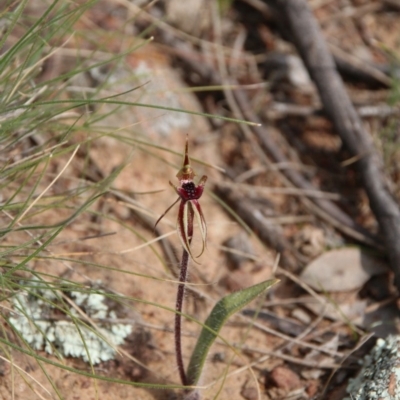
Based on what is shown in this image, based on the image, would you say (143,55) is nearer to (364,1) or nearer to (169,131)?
(169,131)

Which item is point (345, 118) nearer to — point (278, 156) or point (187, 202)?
point (278, 156)

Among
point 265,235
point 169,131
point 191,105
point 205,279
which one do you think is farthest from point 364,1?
point 205,279

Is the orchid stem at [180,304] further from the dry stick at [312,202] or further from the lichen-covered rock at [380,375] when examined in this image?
the dry stick at [312,202]

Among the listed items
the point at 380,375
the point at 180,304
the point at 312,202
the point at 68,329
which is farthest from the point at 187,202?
the point at 312,202

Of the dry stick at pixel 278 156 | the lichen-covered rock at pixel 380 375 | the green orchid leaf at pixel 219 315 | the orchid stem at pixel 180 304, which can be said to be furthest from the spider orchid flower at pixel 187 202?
the dry stick at pixel 278 156

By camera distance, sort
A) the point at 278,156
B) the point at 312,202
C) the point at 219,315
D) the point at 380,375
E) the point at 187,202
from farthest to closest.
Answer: the point at 278,156 → the point at 312,202 → the point at 380,375 → the point at 219,315 → the point at 187,202

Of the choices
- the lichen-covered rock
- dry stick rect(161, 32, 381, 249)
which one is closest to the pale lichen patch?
the lichen-covered rock
